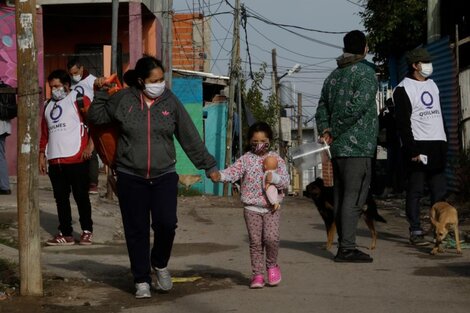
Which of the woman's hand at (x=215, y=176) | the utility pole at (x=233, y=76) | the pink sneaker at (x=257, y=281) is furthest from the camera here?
the utility pole at (x=233, y=76)

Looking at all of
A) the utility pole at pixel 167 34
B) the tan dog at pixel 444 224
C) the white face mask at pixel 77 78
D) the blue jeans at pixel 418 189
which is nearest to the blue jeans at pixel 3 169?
the white face mask at pixel 77 78

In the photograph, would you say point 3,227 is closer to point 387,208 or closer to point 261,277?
point 261,277

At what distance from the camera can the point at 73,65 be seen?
10844mm

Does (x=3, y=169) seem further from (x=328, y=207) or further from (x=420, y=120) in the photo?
(x=420, y=120)

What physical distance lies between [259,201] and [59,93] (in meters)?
3.33

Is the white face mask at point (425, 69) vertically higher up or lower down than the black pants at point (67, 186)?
higher up

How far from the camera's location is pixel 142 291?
22.3 ft

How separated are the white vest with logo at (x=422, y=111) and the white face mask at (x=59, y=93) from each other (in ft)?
11.3

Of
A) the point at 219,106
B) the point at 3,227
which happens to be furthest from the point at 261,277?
the point at 219,106

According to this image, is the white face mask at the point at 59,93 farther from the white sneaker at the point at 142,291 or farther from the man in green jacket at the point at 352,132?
the white sneaker at the point at 142,291

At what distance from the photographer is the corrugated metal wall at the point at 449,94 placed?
15.6 m

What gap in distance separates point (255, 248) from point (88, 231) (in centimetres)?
329

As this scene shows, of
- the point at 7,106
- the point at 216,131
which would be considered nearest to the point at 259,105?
the point at 216,131

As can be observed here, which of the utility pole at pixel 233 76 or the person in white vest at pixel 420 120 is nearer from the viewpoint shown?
the person in white vest at pixel 420 120
